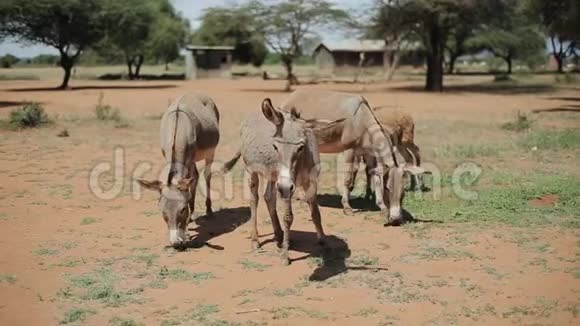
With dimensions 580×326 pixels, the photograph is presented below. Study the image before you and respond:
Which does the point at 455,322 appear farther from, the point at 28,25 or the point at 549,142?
the point at 28,25

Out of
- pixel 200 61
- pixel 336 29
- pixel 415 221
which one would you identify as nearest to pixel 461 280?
pixel 415 221

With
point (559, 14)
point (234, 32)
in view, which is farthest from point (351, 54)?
point (559, 14)

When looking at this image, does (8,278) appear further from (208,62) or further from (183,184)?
(208,62)

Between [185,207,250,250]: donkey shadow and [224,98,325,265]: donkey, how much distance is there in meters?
0.81

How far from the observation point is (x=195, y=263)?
22.3 feet

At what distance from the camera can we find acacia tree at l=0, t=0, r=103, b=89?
34688 mm

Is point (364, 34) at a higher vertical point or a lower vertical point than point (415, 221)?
higher

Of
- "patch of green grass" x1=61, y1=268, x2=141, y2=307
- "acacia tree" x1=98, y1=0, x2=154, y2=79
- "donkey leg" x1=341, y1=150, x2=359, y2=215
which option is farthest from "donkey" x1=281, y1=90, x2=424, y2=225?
"acacia tree" x1=98, y1=0, x2=154, y2=79

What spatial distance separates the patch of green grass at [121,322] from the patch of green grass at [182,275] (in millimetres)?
1127

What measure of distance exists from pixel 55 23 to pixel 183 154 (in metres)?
32.8

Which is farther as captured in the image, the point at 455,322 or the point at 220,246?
the point at 220,246

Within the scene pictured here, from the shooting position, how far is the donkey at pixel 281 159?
5.91 metres

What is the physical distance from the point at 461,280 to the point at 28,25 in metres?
36.4

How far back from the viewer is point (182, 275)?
20.8 ft
